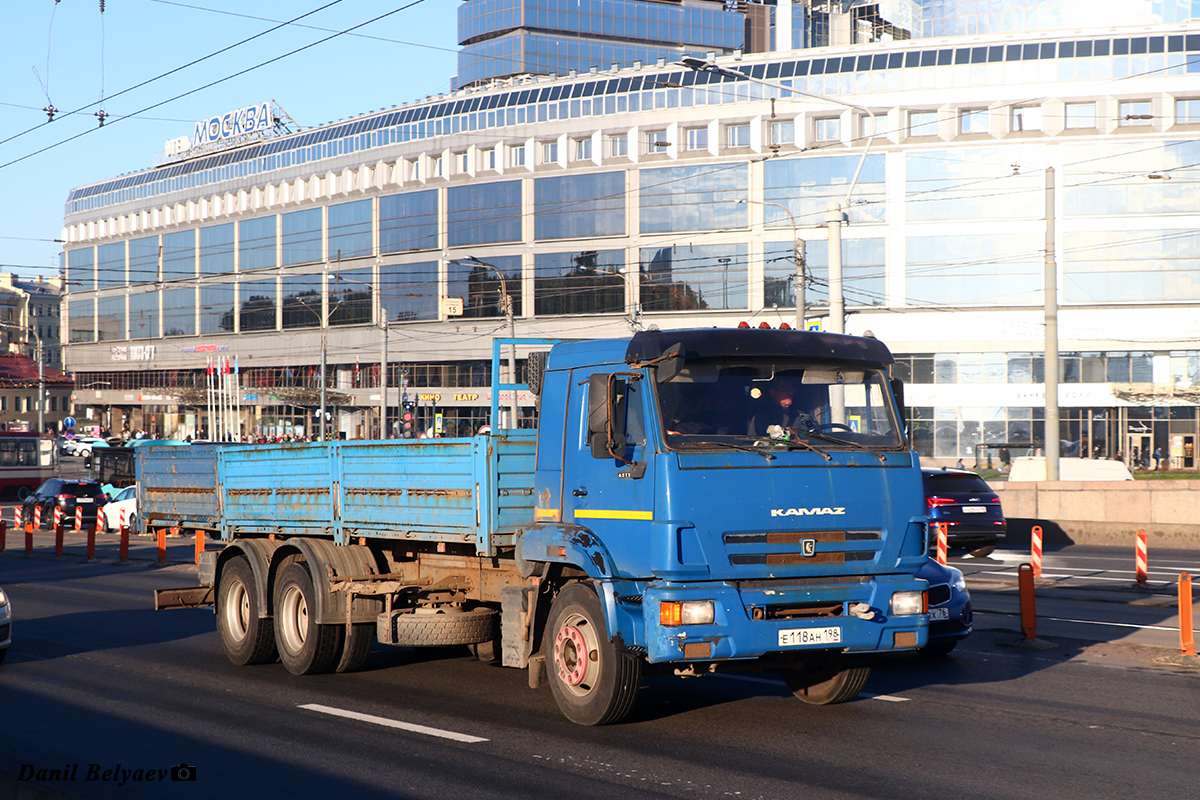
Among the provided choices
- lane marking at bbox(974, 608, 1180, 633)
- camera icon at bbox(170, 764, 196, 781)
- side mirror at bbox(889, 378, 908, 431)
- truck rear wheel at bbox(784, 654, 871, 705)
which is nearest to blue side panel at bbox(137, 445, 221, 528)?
camera icon at bbox(170, 764, 196, 781)

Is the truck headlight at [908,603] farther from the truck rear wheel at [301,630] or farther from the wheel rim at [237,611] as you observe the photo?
the wheel rim at [237,611]

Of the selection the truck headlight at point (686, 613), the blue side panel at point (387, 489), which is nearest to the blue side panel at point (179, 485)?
the blue side panel at point (387, 489)

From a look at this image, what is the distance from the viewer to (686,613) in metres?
7.41

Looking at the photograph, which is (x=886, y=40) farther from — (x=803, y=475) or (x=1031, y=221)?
(x=803, y=475)

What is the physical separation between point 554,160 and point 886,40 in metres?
19.8

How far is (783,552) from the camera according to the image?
25.1 ft

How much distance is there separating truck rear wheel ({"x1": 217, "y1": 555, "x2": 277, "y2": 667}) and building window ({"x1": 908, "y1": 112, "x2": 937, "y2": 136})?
54822 millimetres

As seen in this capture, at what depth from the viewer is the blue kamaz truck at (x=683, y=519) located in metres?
7.54

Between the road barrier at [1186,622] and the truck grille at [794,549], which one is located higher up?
the truck grille at [794,549]

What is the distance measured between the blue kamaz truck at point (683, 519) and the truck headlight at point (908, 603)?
13 mm

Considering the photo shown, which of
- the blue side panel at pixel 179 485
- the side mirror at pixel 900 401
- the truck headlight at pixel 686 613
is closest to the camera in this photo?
the truck headlight at pixel 686 613

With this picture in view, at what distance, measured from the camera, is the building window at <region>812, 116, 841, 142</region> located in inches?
2479

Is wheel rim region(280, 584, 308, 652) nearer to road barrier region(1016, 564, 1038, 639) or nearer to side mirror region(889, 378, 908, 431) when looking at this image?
side mirror region(889, 378, 908, 431)

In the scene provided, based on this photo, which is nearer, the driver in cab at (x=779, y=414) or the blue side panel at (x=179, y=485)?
the driver in cab at (x=779, y=414)
